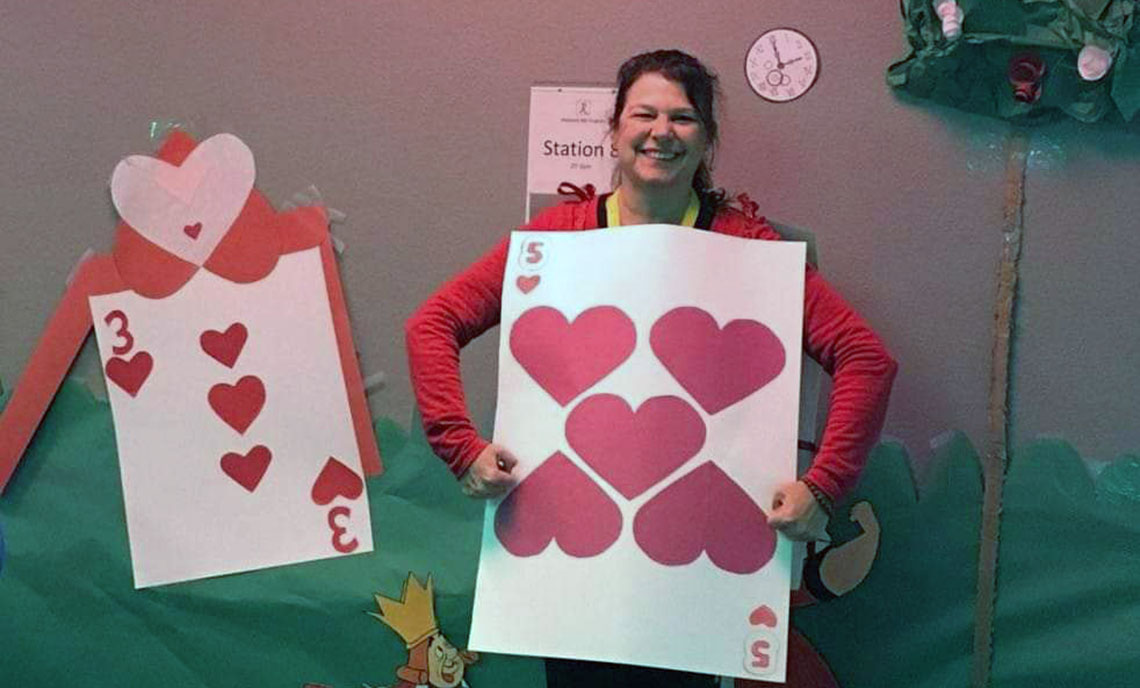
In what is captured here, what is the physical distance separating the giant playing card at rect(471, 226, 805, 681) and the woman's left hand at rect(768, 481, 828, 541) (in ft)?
0.06

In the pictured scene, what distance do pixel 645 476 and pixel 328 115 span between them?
2.72ft

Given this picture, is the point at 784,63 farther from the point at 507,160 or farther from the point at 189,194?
the point at 189,194

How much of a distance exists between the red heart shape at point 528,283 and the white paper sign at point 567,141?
1.14 ft

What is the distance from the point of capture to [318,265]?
189 cm

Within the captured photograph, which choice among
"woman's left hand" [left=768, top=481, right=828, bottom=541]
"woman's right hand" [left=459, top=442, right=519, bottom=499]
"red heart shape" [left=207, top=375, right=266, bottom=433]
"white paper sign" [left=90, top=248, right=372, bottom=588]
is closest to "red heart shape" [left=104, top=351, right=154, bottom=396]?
"white paper sign" [left=90, top=248, right=372, bottom=588]

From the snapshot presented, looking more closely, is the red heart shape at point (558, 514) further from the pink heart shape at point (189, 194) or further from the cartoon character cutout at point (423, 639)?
the pink heart shape at point (189, 194)

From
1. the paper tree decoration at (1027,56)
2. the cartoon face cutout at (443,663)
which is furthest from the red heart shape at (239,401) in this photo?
the paper tree decoration at (1027,56)

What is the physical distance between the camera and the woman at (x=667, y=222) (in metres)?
1.43

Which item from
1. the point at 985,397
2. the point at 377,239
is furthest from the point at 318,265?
the point at 985,397

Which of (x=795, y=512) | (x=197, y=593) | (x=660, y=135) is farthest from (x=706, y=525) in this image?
(x=197, y=593)

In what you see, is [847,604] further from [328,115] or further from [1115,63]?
[328,115]

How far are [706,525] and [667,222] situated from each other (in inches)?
15.5

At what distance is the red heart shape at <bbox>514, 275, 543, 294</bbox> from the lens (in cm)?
151

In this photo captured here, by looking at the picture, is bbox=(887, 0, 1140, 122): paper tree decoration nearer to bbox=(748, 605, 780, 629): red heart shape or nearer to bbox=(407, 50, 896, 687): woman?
bbox=(407, 50, 896, 687): woman
